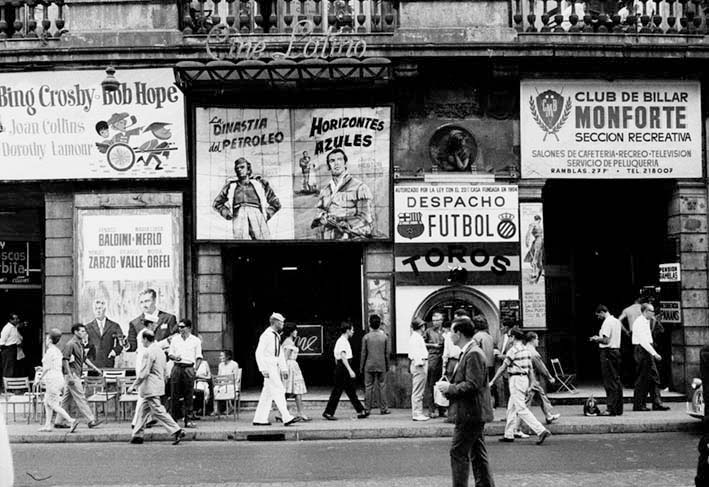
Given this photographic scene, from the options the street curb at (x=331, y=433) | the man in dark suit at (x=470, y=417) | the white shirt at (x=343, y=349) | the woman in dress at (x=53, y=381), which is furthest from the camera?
the white shirt at (x=343, y=349)

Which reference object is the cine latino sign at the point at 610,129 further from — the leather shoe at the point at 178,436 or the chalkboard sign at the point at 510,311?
the leather shoe at the point at 178,436

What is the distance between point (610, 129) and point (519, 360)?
681cm

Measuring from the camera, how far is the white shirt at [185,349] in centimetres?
1566

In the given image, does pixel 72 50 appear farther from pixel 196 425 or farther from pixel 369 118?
pixel 196 425

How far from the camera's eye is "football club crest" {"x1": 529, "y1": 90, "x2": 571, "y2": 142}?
60.7 ft

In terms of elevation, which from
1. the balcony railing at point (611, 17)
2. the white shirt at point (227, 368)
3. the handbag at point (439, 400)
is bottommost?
the handbag at point (439, 400)

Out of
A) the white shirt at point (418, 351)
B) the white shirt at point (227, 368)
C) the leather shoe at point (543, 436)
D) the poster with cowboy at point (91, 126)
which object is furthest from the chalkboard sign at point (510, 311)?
the poster with cowboy at point (91, 126)

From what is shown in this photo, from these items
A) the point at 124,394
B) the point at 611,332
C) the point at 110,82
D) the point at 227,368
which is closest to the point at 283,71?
the point at 110,82

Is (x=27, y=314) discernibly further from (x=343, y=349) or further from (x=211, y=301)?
(x=343, y=349)

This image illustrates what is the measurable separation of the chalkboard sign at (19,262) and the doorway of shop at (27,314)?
0.73 feet

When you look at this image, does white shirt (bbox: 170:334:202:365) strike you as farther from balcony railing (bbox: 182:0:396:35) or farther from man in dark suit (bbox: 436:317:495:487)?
man in dark suit (bbox: 436:317:495:487)

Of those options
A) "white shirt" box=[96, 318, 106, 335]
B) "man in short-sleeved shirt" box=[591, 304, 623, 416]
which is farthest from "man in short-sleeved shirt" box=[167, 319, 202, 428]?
"man in short-sleeved shirt" box=[591, 304, 623, 416]

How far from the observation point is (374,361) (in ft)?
54.0

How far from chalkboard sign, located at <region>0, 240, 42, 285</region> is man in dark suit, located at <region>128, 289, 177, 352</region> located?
16.0ft
